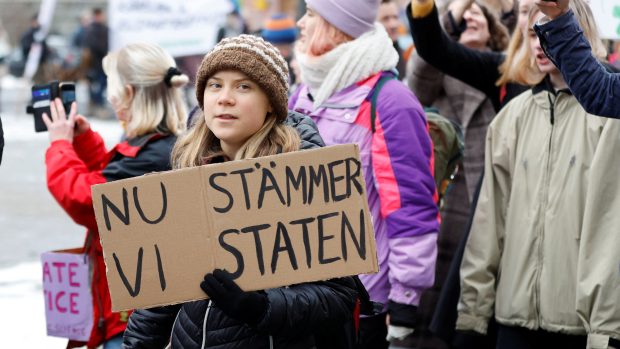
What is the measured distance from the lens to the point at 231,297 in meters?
2.96

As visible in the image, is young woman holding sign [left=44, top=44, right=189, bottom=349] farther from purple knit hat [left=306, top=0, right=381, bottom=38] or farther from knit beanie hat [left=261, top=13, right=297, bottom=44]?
knit beanie hat [left=261, top=13, right=297, bottom=44]

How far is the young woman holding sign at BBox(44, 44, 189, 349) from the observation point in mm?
4652

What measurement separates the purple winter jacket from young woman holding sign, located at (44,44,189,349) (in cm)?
83

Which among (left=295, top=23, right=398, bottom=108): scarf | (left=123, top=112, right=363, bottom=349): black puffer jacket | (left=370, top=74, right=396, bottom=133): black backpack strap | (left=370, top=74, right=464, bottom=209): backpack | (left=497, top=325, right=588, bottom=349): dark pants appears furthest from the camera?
(left=370, top=74, right=464, bottom=209): backpack

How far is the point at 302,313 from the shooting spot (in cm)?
309

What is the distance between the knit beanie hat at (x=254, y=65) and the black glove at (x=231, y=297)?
58 centimetres

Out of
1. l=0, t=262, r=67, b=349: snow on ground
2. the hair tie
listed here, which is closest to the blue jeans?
the hair tie

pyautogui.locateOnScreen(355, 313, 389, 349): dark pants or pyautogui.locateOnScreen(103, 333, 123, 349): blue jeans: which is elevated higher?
pyautogui.locateOnScreen(355, 313, 389, 349): dark pants

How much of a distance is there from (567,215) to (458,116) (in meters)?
1.68

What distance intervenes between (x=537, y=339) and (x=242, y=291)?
5.50 feet

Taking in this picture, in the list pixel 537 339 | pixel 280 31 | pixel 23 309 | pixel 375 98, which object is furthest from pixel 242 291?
pixel 280 31

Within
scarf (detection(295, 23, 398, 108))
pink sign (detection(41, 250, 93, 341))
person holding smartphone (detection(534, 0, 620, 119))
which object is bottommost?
pink sign (detection(41, 250, 93, 341))

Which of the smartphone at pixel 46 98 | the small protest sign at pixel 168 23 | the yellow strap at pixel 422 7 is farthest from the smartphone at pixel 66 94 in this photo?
the small protest sign at pixel 168 23

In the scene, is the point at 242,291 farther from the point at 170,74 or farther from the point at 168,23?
the point at 168,23
